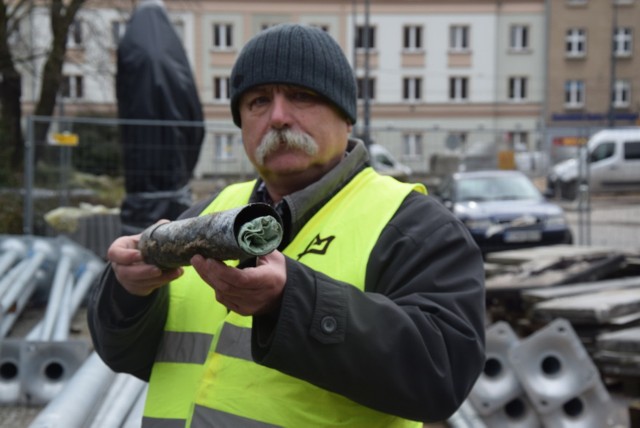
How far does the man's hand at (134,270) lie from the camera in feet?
5.84

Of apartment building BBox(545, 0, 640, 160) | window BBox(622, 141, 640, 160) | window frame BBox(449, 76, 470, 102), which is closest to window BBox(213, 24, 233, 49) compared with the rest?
window frame BBox(449, 76, 470, 102)

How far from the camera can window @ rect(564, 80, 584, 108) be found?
156 ft

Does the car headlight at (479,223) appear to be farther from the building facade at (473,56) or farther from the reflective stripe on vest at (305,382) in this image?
the building facade at (473,56)

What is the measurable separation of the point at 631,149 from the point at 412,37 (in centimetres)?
2359

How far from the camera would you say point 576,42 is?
47.6m

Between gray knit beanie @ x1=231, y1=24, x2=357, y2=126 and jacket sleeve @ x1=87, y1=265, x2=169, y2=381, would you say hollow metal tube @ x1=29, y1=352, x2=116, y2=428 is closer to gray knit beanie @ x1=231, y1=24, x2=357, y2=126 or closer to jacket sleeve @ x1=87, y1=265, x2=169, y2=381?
jacket sleeve @ x1=87, y1=265, x2=169, y2=381

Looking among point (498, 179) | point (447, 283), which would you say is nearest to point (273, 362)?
point (447, 283)

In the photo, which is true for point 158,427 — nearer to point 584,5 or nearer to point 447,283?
point 447,283

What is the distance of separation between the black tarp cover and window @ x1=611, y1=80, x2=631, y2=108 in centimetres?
4410

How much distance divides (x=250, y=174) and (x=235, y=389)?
6.77m

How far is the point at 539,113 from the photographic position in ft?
157

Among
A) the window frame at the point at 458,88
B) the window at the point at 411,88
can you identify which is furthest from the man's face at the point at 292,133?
the window frame at the point at 458,88

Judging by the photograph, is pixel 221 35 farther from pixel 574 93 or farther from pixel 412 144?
pixel 412 144

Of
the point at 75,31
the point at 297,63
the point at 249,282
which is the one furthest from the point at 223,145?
the point at 75,31
